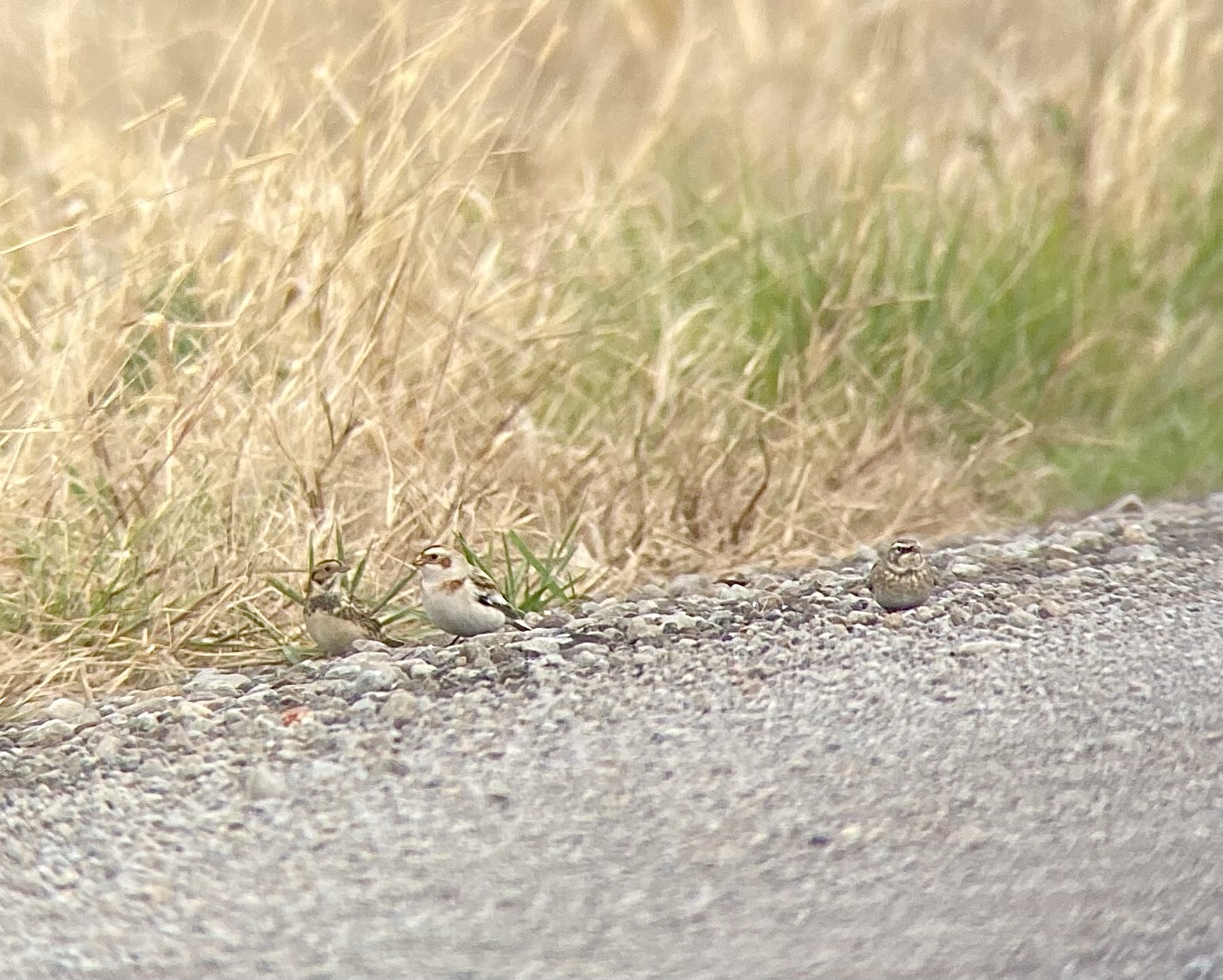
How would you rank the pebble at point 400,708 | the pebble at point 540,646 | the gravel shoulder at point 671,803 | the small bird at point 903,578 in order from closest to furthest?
the gravel shoulder at point 671,803, the pebble at point 400,708, the pebble at point 540,646, the small bird at point 903,578

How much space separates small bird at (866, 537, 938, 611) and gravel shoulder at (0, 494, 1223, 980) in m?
0.05

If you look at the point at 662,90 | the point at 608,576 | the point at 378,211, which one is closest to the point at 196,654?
the point at 608,576

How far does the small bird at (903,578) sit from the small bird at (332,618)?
89 cm

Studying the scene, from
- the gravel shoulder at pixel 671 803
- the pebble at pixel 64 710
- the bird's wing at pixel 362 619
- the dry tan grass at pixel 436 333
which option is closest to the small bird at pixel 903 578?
the gravel shoulder at pixel 671 803

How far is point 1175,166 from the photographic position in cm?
616

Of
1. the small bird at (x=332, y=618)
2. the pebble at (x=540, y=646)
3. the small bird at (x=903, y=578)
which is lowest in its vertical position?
the small bird at (x=903, y=578)

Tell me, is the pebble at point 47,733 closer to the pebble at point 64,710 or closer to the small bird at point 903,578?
the pebble at point 64,710

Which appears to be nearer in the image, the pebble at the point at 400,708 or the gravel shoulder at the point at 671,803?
the gravel shoulder at the point at 671,803

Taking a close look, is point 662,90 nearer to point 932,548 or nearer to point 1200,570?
point 932,548

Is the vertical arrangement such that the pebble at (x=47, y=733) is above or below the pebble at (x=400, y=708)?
above

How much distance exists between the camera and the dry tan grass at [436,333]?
3904mm

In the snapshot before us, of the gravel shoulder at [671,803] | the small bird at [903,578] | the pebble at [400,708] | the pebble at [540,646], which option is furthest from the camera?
the small bird at [903,578]

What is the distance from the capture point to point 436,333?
4555 mm

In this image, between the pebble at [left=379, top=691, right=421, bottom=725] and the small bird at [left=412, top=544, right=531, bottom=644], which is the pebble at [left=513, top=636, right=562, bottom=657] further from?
the pebble at [left=379, top=691, right=421, bottom=725]
